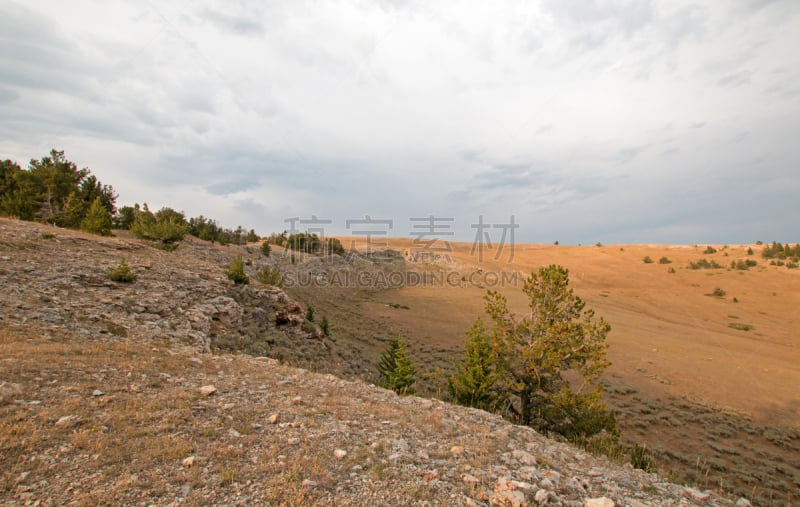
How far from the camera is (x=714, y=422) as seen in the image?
12.7 m

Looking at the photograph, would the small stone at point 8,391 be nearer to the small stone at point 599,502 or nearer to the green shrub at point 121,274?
the small stone at point 599,502

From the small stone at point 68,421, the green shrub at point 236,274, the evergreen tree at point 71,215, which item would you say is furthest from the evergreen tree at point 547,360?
the evergreen tree at point 71,215

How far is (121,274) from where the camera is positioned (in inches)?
440

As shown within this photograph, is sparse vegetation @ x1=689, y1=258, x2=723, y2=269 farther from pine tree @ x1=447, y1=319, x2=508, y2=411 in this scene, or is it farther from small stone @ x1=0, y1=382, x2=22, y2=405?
small stone @ x1=0, y1=382, x2=22, y2=405

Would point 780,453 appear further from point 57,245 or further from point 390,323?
point 57,245

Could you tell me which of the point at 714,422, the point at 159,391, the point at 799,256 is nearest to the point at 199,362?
the point at 159,391

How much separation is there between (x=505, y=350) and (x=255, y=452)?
7.54 meters

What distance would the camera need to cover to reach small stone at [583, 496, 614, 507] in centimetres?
358

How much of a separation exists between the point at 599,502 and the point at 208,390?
5.86 metres

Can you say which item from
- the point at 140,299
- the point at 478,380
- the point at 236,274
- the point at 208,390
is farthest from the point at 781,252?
the point at 140,299

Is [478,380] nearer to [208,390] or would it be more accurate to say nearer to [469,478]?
[469,478]

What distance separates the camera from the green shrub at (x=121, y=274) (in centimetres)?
1105

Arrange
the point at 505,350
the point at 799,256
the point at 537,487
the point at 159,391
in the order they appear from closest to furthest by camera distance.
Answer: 1. the point at 537,487
2. the point at 159,391
3. the point at 505,350
4. the point at 799,256

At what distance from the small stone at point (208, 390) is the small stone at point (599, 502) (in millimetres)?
5669
